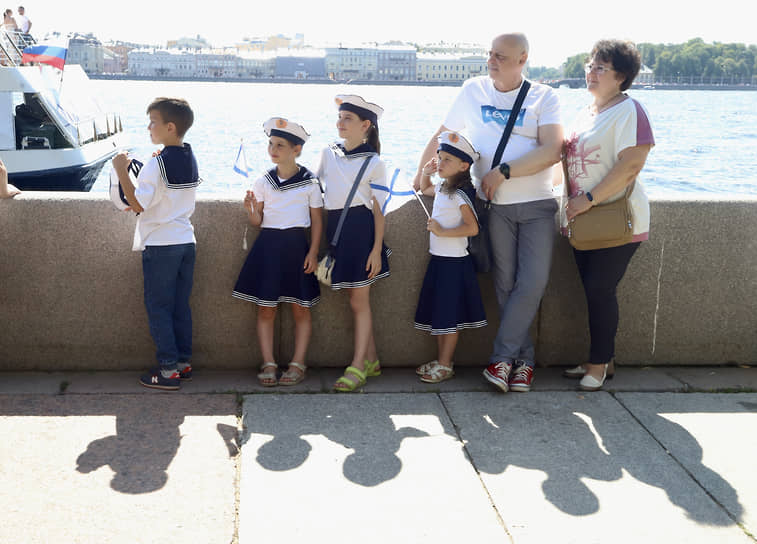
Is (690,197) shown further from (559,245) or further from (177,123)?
(177,123)

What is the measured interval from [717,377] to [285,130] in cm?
274

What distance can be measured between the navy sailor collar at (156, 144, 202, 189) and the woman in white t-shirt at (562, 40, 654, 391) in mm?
1890

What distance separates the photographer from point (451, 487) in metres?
3.35

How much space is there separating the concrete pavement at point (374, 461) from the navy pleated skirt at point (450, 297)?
0.33m

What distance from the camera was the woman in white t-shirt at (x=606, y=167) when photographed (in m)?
4.08

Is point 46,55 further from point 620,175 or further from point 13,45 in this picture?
point 620,175

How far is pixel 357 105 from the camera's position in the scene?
169 inches

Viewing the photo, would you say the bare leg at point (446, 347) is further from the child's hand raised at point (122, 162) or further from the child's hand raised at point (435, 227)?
the child's hand raised at point (122, 162)

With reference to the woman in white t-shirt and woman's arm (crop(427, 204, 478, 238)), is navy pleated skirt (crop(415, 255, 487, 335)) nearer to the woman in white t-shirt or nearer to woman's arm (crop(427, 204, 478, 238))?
woman's arm (crop(427, 204, 478, 238))

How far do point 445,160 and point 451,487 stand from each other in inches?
65.9

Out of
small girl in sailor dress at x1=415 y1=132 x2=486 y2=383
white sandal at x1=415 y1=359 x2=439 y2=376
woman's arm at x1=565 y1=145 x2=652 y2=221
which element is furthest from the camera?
white sandal at x1=415 y1=359 x2=439 y2=376

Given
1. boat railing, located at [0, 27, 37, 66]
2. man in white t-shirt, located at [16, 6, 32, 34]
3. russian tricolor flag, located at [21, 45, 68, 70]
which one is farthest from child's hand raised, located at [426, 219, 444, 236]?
man in white t-shirt, located at [16, 6, 32, 34]

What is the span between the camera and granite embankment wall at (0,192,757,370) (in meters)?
4.46

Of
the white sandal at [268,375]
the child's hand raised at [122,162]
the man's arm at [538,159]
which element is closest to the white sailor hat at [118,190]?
the child's hand raised at [122,162]
